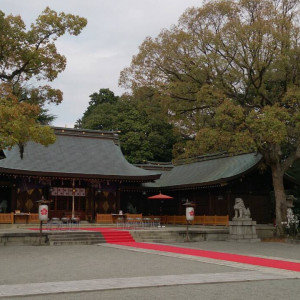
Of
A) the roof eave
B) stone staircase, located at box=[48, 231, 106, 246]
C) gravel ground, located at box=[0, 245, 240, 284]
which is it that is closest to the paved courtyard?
gravel ground, located at box=[0, 245, 240, 284]

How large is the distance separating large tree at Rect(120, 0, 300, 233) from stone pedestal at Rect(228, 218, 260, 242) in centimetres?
212

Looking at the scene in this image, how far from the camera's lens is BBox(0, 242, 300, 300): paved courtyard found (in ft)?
27.1

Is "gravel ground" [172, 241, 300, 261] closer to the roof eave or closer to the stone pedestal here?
the stone pedestal

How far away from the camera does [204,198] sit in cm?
3080

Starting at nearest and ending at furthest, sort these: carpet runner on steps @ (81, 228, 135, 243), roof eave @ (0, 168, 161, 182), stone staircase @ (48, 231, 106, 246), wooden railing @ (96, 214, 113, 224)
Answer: stone staircase @ (48, 231, 106, 246), carpet runner on steps @ (81, 228, 135, 243), roof eave @ (0, 168, 161, 182), wooden railing @ (96, 214, 113, 224)

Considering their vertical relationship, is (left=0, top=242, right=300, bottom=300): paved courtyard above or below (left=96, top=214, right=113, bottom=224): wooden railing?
below

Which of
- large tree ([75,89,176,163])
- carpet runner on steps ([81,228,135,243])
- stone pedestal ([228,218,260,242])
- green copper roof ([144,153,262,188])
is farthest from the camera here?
large tree ([75,89,176,163])

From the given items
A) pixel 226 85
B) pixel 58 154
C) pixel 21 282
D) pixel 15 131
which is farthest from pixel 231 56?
pixel 21 282

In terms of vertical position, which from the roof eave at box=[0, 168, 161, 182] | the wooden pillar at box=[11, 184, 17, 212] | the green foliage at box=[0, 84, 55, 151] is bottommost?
the wooden pillar at box=[11, 184, 17, 212]

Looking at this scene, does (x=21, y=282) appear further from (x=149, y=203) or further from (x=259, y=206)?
(x=149, y=203)

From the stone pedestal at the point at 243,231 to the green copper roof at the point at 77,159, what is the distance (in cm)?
874

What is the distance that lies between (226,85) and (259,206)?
9.38m

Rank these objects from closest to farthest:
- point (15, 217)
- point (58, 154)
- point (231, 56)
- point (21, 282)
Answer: point (21, 282), point (231, 56), point (15, 217), point (58, 154)

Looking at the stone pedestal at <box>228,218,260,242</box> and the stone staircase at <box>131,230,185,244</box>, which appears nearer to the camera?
the stone staircase at <box>131,230,185,244</box>
